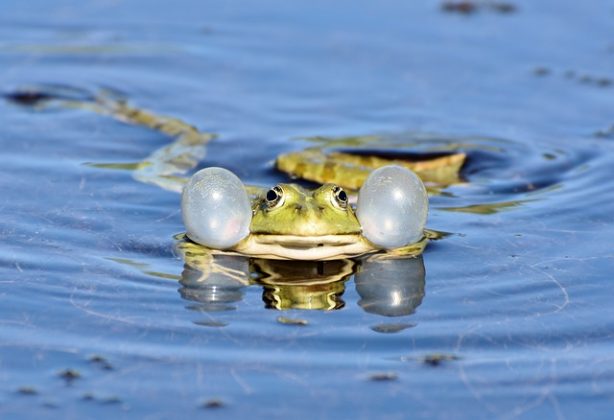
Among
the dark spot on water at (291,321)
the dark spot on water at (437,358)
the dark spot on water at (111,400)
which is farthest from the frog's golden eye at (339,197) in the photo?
the dark spot on water at (111,400)

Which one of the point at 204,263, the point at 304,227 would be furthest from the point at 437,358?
the point at 204,263

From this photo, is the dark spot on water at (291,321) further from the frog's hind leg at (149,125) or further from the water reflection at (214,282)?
the frog's hind leg at (149,125)

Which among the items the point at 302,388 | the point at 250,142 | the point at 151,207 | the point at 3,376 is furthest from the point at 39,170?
the point at 302,388

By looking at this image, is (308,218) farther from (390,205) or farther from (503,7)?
(503,7)

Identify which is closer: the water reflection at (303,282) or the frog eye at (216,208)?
the water reflection at (303,282)

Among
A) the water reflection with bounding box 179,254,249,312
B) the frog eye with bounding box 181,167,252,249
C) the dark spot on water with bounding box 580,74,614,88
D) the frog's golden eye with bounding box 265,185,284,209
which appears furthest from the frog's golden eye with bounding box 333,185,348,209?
the dark spot on water with bounding box 580,74,614,88
